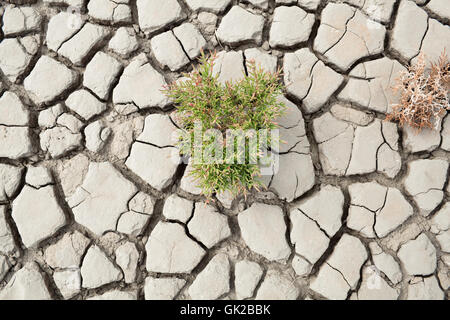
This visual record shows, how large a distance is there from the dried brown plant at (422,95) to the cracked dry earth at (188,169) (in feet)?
0.26

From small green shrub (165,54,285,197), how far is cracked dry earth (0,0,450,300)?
252 mm

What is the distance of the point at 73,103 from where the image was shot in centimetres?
278

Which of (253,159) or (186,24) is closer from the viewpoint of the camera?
(253,159)

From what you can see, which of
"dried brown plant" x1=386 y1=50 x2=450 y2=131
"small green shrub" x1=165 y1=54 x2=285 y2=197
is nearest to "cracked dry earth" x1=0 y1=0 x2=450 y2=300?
"dried brown plant" x1=386 y1=50 x2=450 y2=131

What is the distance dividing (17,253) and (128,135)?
1133mm

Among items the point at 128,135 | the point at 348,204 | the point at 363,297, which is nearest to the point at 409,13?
the point at 348,204

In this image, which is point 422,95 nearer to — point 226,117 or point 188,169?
point 226,117

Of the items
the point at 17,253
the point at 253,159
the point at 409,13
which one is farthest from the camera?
the point at 409,13

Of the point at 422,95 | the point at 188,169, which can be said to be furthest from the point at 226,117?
the point at 422,95

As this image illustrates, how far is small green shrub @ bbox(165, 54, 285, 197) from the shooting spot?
93.6 inches

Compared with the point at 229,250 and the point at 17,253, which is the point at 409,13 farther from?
the point at 17,253

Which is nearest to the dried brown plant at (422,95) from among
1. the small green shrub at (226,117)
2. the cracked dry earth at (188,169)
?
the cracked dry earth at (188,169)

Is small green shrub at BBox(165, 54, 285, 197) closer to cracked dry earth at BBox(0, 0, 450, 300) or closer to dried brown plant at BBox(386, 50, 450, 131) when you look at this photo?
cracked dry earth at BBox(0, 0, 450, 300)

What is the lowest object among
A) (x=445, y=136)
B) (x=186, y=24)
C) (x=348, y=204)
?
(x=348, y=204)
